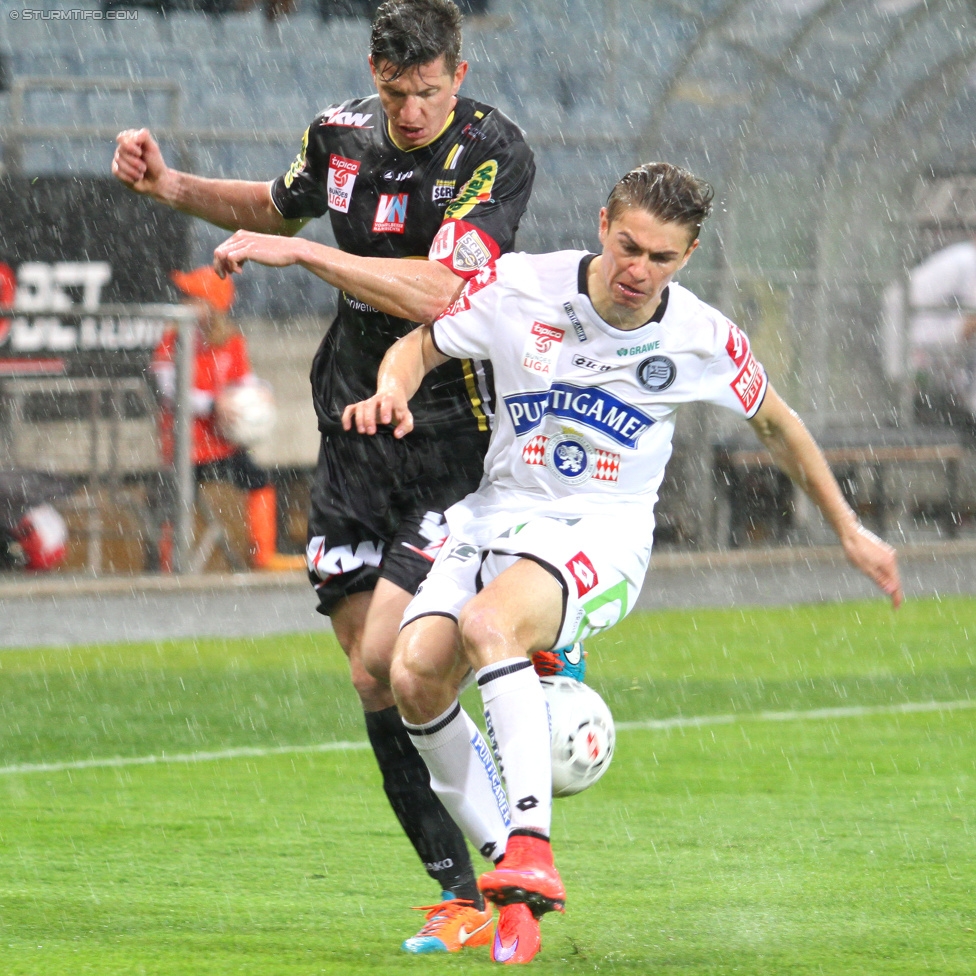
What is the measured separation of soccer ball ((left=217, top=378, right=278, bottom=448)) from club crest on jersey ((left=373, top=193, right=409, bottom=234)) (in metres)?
8.11

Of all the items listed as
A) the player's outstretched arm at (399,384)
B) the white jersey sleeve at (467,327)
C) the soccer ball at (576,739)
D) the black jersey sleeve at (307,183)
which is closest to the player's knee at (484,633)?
→ the soccer ball at (576,739)

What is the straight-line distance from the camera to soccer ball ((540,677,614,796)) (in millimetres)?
4062

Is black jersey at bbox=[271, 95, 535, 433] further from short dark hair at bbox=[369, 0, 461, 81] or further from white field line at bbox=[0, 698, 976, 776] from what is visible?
white field line at bbox=[0, 698, 976, 776]

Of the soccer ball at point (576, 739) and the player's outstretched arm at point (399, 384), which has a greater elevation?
the player's outstretched arm at point (399, 384)

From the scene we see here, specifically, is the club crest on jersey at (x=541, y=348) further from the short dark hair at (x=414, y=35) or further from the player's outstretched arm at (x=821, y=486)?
the short dark hair at (x=414, y=35)

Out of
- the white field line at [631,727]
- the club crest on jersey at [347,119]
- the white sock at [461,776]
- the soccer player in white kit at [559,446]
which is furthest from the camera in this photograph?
the white field line at [631,727]

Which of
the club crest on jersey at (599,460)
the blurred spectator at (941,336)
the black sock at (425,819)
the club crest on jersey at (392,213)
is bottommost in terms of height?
the blurred spectator at (941,336)

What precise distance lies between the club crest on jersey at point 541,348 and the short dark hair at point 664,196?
31 cm

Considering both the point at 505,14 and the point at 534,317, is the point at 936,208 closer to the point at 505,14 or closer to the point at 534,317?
the point at 505,14

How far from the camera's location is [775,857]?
5262 mm

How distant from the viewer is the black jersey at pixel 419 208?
450cm

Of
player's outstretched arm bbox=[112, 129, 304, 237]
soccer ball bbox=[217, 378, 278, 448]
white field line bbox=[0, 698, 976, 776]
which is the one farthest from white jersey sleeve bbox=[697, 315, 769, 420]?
soccer ball bbox=[217, 378, 278, 448]

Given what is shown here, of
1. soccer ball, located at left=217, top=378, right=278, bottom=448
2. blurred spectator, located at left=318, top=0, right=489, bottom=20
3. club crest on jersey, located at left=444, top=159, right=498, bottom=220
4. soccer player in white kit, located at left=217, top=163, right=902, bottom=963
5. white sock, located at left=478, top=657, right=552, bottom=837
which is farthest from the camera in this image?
blurred spectator, located at left=318, top=0, right=489, bottom=20

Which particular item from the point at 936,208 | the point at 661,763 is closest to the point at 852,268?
the point at 936,208
